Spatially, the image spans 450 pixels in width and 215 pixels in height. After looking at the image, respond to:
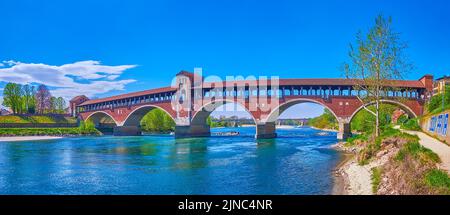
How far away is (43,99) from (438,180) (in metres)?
102

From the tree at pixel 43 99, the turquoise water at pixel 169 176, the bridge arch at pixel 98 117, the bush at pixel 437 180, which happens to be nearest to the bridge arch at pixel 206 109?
the bridge arch at pixel 98 117

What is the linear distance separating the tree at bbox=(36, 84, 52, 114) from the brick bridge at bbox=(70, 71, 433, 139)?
29993mm

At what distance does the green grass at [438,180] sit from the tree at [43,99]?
3884 inches

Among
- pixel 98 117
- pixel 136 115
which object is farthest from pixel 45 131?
pixel 136 115

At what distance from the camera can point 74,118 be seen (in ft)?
288

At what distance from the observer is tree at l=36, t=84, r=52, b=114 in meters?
94.0

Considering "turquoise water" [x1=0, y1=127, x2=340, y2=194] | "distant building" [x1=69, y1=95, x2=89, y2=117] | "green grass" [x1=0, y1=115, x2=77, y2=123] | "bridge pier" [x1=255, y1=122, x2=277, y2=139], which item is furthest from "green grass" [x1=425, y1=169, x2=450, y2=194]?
"distant building" [x1=69, y1=95, x2=89, y2=117]

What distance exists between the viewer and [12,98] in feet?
254

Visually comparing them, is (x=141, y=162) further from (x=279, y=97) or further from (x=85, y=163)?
(x=279, y=97)

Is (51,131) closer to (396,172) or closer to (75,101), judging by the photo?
(75,101)
